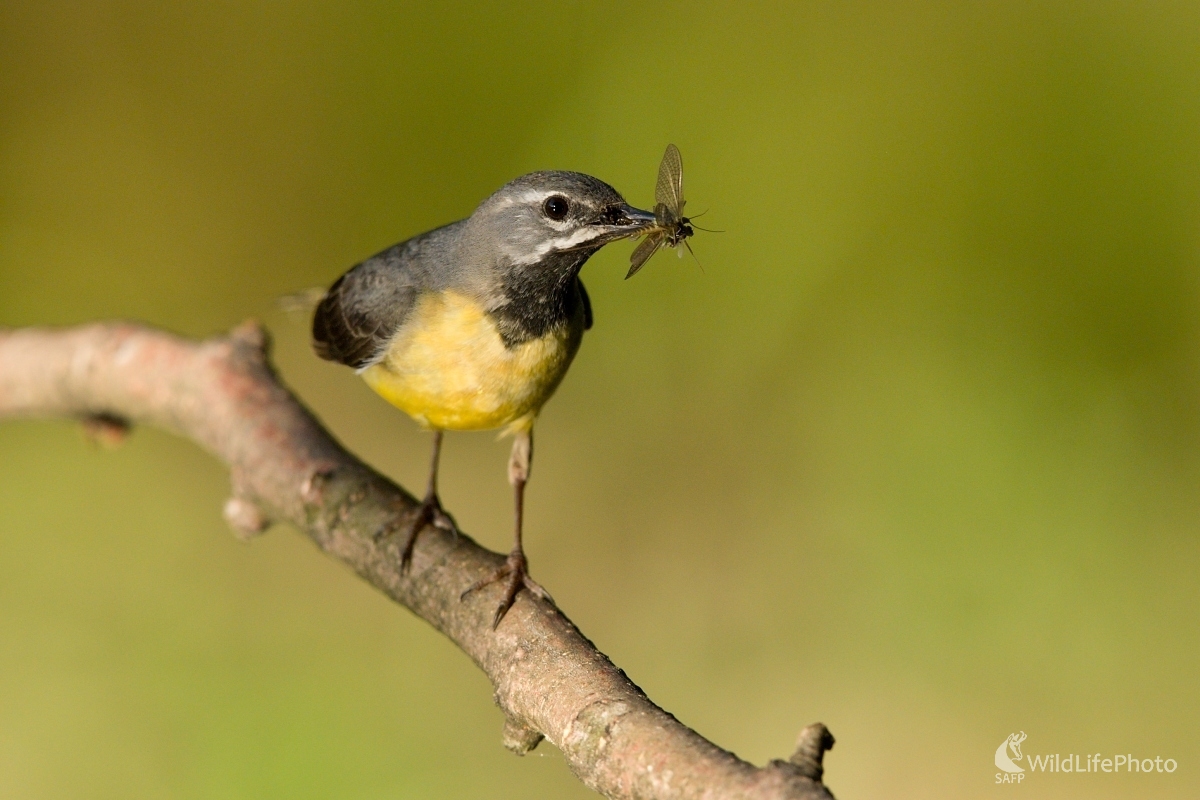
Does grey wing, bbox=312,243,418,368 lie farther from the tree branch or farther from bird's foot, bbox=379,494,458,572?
bird's foot, bbox=379,494,458,572

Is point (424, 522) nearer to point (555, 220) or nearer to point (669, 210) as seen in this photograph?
point (555, 220)

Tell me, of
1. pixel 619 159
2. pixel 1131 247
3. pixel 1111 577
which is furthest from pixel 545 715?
pixel 1131 247

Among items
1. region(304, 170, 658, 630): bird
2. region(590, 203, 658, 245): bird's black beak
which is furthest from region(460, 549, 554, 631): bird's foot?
region(590, 203, 658, 245): bird's black beak

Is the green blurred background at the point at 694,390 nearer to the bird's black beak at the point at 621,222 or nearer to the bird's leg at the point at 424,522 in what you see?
the bird's leg at the point at 424,522

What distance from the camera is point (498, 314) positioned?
14.5ft

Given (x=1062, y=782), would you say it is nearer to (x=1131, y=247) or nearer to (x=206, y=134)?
(x=1131, y=247)

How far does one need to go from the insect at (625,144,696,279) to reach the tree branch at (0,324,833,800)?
1340mm

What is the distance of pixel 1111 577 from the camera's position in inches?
254

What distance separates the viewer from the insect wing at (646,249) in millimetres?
3908

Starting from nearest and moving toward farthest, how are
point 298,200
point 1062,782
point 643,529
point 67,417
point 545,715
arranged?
point 545,715 < point 1062,782 < point 67,417 < point 643,529 < point 298,200

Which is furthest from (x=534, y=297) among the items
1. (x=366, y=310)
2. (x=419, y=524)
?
(x=419, y=524)

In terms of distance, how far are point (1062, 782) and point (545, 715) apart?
12.3ft

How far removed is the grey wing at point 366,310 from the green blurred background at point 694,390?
229cm

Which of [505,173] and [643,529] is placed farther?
[505,173]
